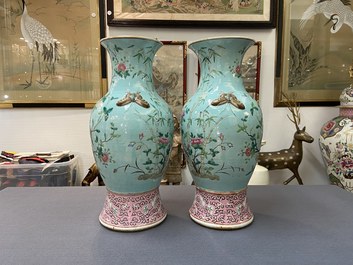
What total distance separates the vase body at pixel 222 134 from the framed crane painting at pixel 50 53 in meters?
0.71

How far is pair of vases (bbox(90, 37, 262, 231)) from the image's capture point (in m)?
0.46

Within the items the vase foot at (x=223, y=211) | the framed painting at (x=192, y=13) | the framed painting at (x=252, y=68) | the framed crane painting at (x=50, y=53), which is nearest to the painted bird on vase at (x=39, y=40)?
the framed crane painting at (x=50, y=53)

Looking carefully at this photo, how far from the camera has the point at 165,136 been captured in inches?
19.2

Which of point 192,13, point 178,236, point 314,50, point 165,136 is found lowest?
point 178,236

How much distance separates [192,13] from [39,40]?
63cm

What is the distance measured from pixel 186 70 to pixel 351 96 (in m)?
0.64

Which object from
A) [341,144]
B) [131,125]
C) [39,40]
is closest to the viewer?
[131,125]

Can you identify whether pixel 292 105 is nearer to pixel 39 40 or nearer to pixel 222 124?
pixel 222 124

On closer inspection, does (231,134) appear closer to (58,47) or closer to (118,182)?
(118,182)

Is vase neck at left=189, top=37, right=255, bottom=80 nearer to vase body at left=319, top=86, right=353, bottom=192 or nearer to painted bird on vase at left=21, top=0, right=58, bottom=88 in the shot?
vase body at left=319, top=86, right=353, bottom=192

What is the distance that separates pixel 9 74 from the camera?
3.53 feet

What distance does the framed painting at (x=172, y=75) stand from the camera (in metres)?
1.06

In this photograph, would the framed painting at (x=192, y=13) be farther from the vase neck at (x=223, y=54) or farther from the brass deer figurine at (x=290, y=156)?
the vase neck at (x=223, y=54)

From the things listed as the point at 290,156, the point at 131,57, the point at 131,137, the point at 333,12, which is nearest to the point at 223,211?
the point at 131,137
